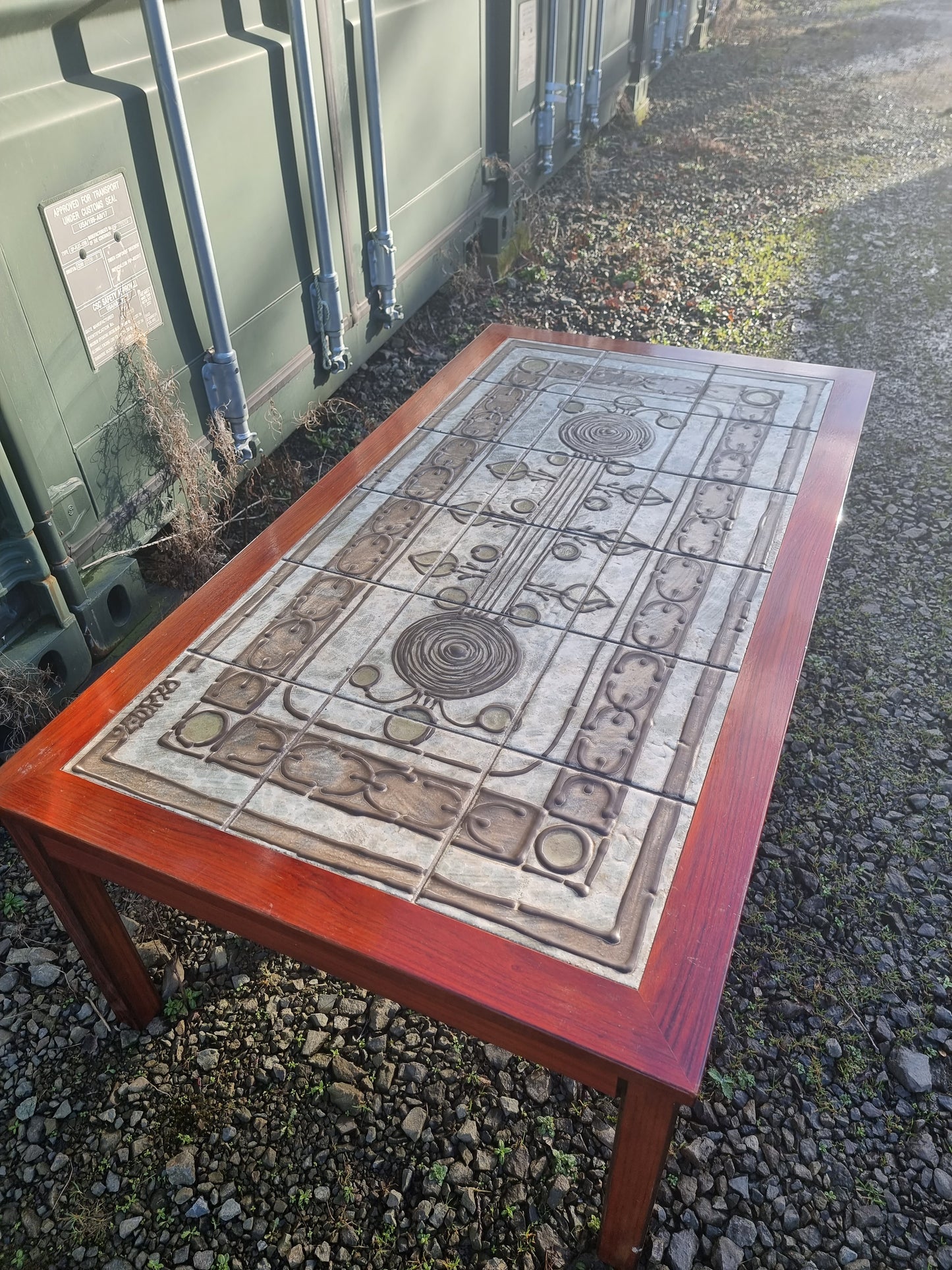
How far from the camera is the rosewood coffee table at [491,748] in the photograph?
1477 mm

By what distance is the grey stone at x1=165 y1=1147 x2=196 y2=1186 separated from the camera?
184cm

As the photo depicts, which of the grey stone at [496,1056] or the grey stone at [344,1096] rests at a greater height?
the grey stone at [344,1096]

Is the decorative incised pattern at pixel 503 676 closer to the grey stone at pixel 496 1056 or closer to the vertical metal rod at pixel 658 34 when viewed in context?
the grey stone at pixel 496 1056

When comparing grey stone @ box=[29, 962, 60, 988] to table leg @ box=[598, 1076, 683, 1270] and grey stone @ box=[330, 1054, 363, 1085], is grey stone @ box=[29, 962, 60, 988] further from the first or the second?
table leg @ box=[598, 1076, 683, 1270]

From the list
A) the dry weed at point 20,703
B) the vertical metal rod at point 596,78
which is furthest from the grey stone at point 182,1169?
the vertical metal rod at point 596,78

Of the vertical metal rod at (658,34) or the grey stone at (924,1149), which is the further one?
the vertical metal rod at (658,34)

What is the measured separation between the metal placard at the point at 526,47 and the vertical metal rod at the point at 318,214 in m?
2.38

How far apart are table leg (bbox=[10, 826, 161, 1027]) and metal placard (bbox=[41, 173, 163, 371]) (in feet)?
5.48

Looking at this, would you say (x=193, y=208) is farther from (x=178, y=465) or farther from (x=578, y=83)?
(x=578, y=83)

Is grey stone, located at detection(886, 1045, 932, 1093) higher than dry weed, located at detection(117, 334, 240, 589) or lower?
lower

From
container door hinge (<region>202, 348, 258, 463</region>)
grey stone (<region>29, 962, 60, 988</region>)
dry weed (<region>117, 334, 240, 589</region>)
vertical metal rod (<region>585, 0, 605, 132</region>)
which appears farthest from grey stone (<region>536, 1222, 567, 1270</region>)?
vertical metal rod (<region>585, 0, 605, 132</region>)

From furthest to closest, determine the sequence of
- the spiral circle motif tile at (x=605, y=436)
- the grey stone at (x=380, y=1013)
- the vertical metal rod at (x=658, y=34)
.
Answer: the vertical metal rod at (x=658, y=34)
the spiral circle motif tile at (x=605, y=436)
the grey stone at (x=380, y=1013)

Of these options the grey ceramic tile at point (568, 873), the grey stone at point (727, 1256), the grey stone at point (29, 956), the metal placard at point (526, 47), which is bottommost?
the grey stone at point (29, 956)

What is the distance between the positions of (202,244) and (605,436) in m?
1.47
